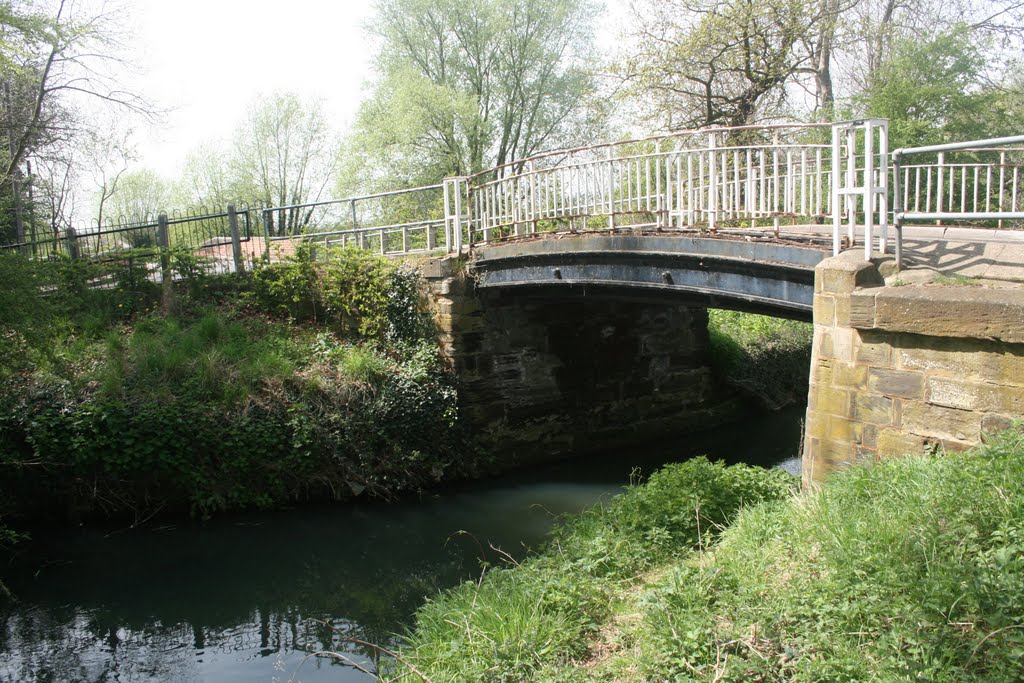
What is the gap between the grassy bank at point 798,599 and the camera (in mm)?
3982

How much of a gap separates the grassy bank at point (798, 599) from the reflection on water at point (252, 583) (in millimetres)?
1456

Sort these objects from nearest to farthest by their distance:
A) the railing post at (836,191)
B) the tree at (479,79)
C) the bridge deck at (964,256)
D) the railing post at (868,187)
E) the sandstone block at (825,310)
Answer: the bridge deck at (964,256) < the railing post at (868,187) < the sandstone block at (825,310) < the railing post at (836,191) < the tree at (479,79)

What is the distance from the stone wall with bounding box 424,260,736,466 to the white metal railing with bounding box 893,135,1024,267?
406cm

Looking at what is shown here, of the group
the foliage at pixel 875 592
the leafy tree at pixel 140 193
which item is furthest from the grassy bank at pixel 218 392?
the leafy tree at pixel 140 193

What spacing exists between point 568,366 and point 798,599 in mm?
9238

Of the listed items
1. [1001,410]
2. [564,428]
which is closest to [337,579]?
[564,428]

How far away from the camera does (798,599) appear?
461cm

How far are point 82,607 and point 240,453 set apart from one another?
8.98 ft

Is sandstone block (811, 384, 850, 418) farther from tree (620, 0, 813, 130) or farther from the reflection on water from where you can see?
tree (620, 0, 813, 130)

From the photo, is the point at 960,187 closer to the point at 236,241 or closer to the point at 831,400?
the point at 831,400

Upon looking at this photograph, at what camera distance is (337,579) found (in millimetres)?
9039

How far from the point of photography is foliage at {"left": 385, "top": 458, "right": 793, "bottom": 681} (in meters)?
5.29

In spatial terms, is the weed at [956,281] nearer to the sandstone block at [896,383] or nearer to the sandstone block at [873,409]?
the sandstone block at [896,383]

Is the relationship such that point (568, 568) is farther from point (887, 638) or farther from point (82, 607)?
point (82, 607)
